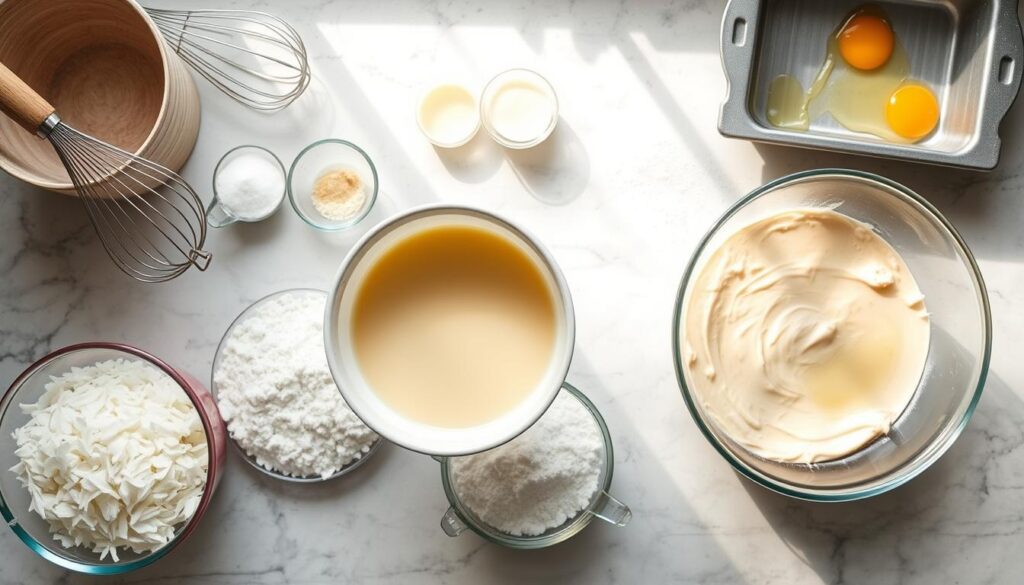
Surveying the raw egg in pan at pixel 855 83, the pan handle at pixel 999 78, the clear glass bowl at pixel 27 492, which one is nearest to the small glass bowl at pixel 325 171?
the clear glass bowl at pixel 27 492

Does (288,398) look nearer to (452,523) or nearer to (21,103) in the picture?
(452,523)

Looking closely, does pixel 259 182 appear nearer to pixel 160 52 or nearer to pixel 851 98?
pixel 160 52

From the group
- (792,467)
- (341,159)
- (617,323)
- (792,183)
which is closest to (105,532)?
(341,159)

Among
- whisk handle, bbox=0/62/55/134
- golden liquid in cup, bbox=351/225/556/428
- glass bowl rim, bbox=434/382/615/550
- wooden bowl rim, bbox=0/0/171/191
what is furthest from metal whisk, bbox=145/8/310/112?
glass bowl rim, bbox=434/382/615/550

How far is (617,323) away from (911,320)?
53 cm

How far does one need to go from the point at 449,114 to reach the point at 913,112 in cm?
92

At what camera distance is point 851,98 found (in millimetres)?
1667

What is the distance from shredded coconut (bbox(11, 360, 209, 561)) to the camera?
56.7 inches

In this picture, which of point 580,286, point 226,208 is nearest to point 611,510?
point 580,286

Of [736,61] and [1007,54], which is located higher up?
[736,61]

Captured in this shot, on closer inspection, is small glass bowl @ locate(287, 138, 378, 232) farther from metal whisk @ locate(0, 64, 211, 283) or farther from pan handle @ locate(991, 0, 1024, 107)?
pan handle @ locate(991, 0, 1024, 107)

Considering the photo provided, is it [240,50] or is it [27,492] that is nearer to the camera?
[27,492]

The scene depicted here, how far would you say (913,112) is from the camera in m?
1.64

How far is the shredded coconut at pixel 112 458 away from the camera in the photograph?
1441 mm
